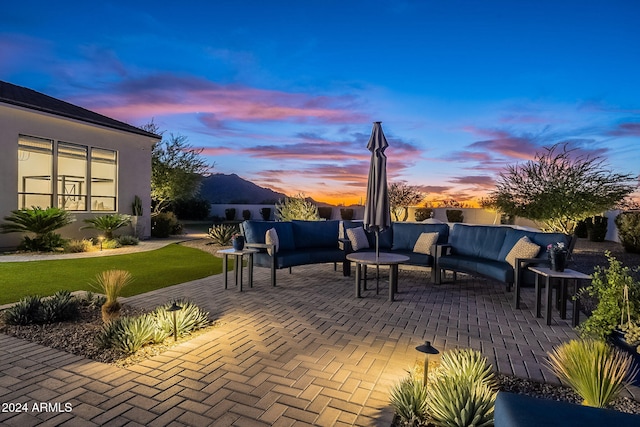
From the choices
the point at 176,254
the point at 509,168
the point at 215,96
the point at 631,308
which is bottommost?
the point at 176,254

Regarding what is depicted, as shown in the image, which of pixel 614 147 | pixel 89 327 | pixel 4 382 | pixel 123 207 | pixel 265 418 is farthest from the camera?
pixel 123 207

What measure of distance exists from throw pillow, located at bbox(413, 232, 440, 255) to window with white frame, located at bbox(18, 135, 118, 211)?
10.4 meters

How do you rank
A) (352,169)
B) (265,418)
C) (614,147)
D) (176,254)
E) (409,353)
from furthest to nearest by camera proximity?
(352,169) < (614,147) < (176,254) < (409,353) < (265,418)

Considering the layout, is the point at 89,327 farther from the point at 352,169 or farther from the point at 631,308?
the point at 352,169

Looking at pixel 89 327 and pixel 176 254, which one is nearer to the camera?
pixel 89 327

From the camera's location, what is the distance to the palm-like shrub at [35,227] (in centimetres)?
889

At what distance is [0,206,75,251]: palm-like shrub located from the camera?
889 cm

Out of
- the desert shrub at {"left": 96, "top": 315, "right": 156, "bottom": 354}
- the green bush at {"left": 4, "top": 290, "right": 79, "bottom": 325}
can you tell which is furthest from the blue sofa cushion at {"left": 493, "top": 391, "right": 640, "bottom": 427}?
the green bush at {"left": 4, "top": 290, "right": 79, "bottom": 325}

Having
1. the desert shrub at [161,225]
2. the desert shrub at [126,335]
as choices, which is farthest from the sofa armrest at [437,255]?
the desert shrub at [161,225]

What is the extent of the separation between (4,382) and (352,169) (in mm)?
15897

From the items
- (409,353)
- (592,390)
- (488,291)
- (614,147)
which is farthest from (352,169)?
(592,390)

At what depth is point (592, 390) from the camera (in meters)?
1.99

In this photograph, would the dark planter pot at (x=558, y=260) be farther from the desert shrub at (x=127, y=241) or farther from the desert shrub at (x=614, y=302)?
the desert shrub at (x=127, y=241)

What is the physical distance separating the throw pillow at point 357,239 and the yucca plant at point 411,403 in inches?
175
